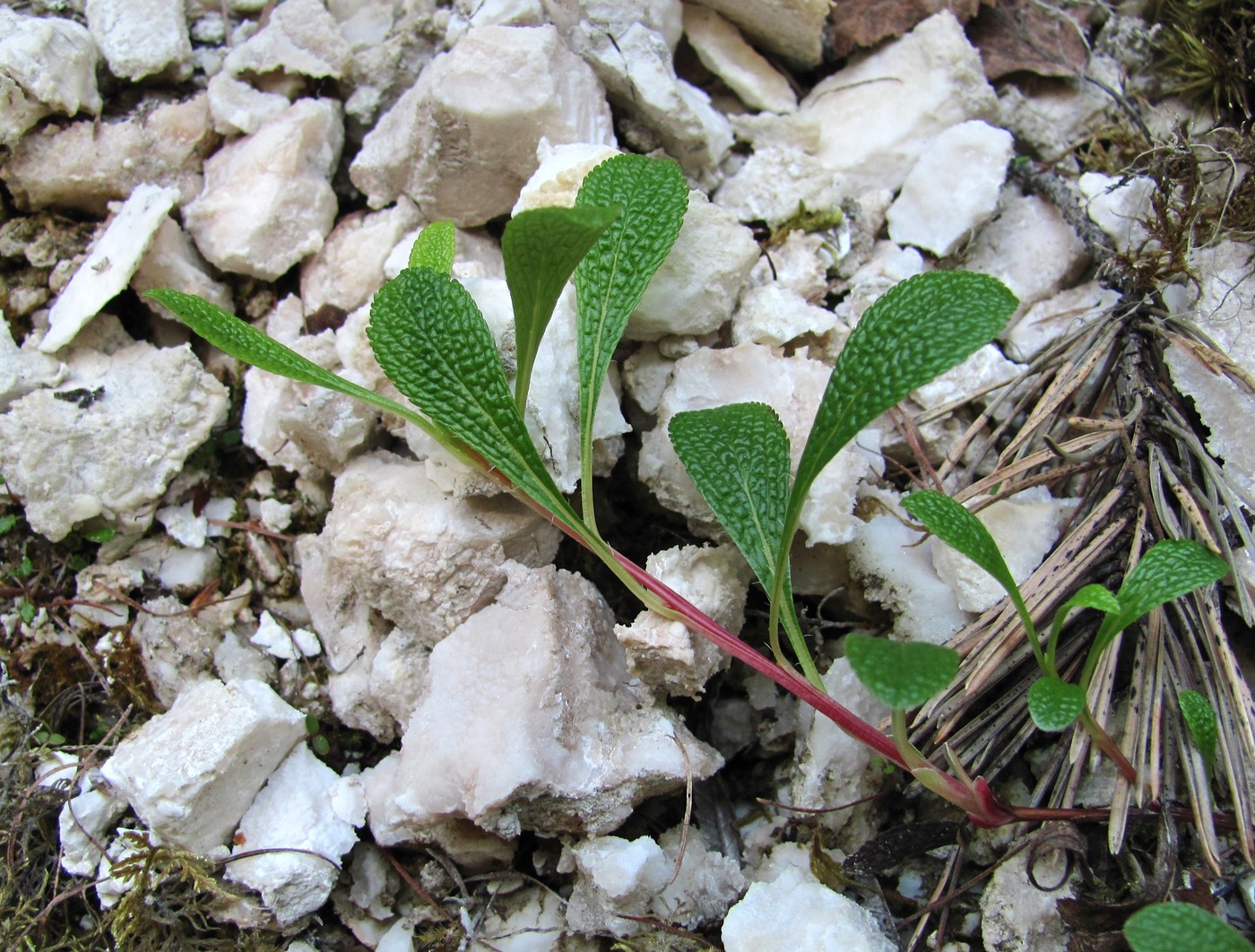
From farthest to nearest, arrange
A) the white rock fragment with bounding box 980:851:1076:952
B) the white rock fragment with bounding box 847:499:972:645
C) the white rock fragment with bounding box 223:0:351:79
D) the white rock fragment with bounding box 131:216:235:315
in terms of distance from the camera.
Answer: the white rock fragment with bounding box 223:0:351:79, the white rock fragment with bounding box 131:216:235:315, the white rock fragment with bounding box 847:499:972:645, the white rock fragment with bounding box 980:851:1076:952

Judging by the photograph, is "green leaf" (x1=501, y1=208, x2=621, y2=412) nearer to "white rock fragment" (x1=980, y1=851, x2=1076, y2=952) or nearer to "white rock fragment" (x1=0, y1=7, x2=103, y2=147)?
"white rock fragment" (x1=980, y1=851, x2=1076, y2=952)

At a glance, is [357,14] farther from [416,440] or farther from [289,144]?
[416,440]

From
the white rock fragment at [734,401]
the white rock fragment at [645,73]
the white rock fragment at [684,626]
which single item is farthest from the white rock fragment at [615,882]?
the white rock fragment at [645,73]

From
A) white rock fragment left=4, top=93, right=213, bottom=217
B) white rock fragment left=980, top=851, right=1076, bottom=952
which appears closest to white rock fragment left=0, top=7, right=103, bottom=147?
white rock fragment left=4, top=93, right=213, bottom=217

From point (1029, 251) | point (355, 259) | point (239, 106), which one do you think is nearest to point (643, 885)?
point (355, 259)

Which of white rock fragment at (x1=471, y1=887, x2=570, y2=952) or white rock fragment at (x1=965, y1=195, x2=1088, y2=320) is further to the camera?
white rock fragment at (x1=965, y1=195, x2=1088, y2=320)

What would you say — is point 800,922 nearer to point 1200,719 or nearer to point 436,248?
point 1200,719

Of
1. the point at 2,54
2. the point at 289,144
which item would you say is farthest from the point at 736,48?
the point at 2,54
